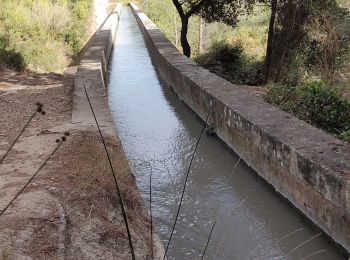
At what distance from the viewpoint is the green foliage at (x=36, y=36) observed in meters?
14.8

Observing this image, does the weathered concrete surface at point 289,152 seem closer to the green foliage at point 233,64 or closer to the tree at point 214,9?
the green foliage at point 233,64

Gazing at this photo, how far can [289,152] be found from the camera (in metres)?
5.50

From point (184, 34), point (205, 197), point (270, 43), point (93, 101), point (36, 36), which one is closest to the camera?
point (205, 197)

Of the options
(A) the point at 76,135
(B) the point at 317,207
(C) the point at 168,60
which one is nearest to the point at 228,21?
(C) the point at 168,60

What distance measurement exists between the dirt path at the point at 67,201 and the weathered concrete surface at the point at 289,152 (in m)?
1.51

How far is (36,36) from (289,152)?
14.0 metres

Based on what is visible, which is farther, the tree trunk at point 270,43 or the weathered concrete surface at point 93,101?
the tree trunk at point 270,43

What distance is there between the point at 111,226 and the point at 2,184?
1375 millimetres

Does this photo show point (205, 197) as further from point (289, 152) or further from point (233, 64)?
point (233, 64)

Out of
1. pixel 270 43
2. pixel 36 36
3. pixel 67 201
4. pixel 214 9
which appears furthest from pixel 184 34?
pixel 67 201

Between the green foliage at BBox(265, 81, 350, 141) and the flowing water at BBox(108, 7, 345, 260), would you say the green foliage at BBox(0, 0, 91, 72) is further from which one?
the green foliage at BBox(265, 81, 350, 141)

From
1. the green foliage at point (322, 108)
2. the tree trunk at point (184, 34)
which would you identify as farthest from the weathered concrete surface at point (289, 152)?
the tree trunk at point (184, 34)

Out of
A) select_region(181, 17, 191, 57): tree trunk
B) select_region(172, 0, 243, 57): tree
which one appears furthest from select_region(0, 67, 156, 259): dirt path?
select_region(181, 17, 191, 57): tree trunk

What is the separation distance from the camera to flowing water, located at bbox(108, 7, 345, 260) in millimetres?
4926
